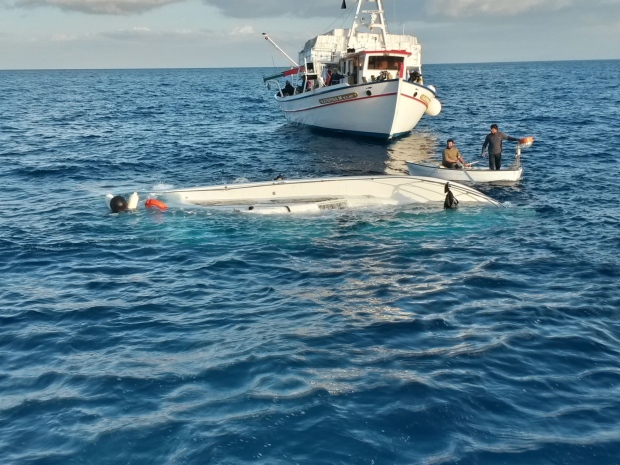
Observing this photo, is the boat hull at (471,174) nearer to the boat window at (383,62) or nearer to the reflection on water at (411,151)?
the reflection on water at (411,151)

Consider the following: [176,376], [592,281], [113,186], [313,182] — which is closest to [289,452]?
[176,376]

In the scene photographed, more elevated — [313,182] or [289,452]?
[313,182]

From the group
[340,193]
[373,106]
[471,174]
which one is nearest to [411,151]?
[373,106]

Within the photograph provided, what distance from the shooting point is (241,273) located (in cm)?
1404

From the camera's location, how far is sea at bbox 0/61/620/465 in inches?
310

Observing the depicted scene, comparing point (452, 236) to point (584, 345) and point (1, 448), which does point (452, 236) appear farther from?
point (1, 448)

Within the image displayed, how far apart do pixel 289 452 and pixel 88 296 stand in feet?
23.2

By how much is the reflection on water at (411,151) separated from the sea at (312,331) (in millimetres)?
7475

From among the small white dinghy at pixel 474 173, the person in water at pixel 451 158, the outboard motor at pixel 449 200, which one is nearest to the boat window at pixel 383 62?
the small white dinghy at pixel 474 173

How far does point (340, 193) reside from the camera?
19.7 m

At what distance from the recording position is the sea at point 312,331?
25.8 feet

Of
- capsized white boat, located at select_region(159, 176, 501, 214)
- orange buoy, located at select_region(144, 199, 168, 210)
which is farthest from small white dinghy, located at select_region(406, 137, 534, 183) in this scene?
orange buoy, located at select_region(144, 199, 168, 210)

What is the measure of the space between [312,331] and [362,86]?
2568 centimetres

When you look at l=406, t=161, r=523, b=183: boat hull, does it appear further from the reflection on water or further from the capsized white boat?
the reflection on water
